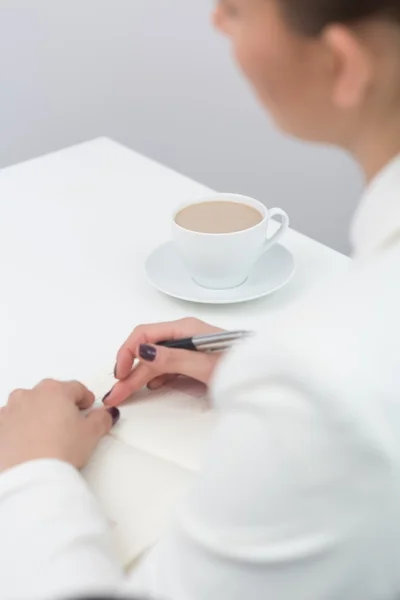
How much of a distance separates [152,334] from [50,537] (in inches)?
10.1

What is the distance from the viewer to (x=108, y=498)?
61cm

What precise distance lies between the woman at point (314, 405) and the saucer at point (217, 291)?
351mm

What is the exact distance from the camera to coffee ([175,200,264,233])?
0.88 m

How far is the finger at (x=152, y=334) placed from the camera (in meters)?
0.73

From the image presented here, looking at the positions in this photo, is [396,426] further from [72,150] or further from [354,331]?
[72,150]

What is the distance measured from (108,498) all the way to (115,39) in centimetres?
135

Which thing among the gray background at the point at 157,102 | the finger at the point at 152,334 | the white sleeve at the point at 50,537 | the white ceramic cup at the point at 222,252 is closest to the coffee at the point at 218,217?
the white ceramic cup at the point at 222,252

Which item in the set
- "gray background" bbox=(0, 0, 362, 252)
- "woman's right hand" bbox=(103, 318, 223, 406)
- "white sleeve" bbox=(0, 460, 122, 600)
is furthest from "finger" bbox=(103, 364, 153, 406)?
"gray background" bbox=(0, 0, 362, 252)

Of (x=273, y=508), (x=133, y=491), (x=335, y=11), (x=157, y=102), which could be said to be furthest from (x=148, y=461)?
(x=157, y=102)

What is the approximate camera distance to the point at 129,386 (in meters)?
0.72

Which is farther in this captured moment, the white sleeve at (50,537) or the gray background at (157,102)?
the gray background at (157,102)

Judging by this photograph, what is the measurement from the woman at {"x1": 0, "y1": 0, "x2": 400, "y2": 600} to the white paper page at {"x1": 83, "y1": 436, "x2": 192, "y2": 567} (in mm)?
62

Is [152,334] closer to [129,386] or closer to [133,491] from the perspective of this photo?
[129,386]

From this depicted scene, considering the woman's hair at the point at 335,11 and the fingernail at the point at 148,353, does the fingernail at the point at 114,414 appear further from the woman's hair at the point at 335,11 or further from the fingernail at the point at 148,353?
the woman's hair at the point at 335,11
